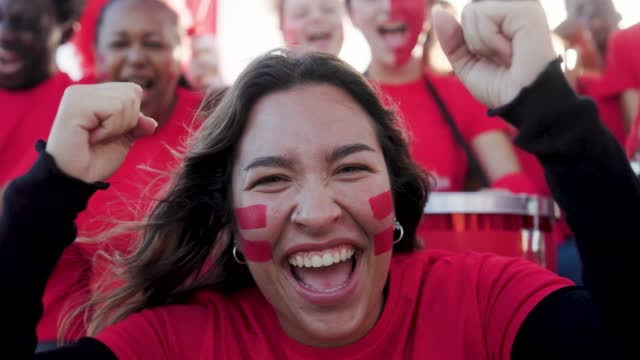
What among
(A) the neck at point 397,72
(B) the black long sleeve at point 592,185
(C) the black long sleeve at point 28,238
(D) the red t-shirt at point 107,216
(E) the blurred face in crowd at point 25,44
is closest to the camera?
(B) the black long sleeve at point 592,185

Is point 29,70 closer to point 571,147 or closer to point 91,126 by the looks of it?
point 91,126

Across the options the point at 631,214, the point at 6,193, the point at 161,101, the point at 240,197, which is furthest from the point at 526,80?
the point at 161,101

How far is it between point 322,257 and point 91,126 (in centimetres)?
54

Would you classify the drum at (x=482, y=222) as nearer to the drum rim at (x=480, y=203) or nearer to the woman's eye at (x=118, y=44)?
the drum rim at (x=480, y=203)

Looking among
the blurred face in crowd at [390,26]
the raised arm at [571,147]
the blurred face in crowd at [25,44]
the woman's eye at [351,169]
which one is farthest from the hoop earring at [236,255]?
the blurred face in crowd at [25,44]

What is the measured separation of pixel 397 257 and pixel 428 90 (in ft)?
4.62

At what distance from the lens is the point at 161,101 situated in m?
3.98

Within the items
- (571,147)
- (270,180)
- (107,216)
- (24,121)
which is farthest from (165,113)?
(571,147)

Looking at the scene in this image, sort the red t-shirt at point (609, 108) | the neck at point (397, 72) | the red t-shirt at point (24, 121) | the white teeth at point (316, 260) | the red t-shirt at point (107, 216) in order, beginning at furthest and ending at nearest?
the red t-shirt at point (609, 108)
the neck at point (397, 72)
the red t-shirt at point (24, 121)
the red t-shirt at point (107, 216)
the white teeth at point (316, 260)

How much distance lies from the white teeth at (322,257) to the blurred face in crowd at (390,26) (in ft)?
5.96

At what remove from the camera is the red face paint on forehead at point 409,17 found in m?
3.91

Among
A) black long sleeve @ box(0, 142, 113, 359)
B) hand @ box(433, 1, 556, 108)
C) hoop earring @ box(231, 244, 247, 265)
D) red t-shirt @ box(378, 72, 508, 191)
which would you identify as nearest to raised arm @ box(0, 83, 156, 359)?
black long sleeve @ box(0, 142, 113, 359)

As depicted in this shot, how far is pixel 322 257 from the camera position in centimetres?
216

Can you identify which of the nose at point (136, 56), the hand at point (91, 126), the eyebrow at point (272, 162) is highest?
the hand at point (91, 126)
